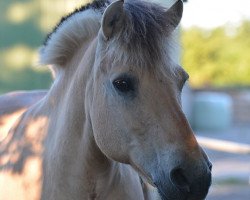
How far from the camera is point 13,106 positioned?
4.27 m

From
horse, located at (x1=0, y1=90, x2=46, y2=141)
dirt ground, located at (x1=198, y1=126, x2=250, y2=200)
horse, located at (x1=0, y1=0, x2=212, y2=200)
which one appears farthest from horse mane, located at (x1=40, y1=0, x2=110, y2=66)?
dirt ground, located at (x1=198, y1=126, x2=250, y2=200)

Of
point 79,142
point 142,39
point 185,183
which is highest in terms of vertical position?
point 142,39

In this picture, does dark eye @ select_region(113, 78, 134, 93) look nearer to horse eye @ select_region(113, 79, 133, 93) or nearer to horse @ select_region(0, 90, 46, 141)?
horse eye @ select_region(113, 79, 133, 93)

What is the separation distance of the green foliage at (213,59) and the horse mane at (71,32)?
30384 mm

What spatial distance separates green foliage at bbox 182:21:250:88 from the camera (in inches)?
1344

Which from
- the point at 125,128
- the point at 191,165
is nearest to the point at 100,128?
the point at 125,128

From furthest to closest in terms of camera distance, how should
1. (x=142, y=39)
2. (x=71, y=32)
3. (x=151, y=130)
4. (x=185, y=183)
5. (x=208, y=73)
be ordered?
(x=208, y=73) → (x=71, y=32) → (x=142, y=39) → (x=151, y=130) → (x=185, y=183)

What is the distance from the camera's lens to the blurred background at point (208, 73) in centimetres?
1052

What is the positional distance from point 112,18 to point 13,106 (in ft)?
5.48

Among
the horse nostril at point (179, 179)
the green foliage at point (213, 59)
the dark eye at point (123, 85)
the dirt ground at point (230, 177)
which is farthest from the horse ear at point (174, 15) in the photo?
the green foliage at point (213, 59)

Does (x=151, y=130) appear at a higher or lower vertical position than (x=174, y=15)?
lower

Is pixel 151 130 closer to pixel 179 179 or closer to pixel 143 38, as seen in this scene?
pixel 179 179

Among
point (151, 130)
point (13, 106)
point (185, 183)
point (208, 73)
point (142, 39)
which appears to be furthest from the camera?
point (208, 73)

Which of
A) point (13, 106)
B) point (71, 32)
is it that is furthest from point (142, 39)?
point (13, 106)
